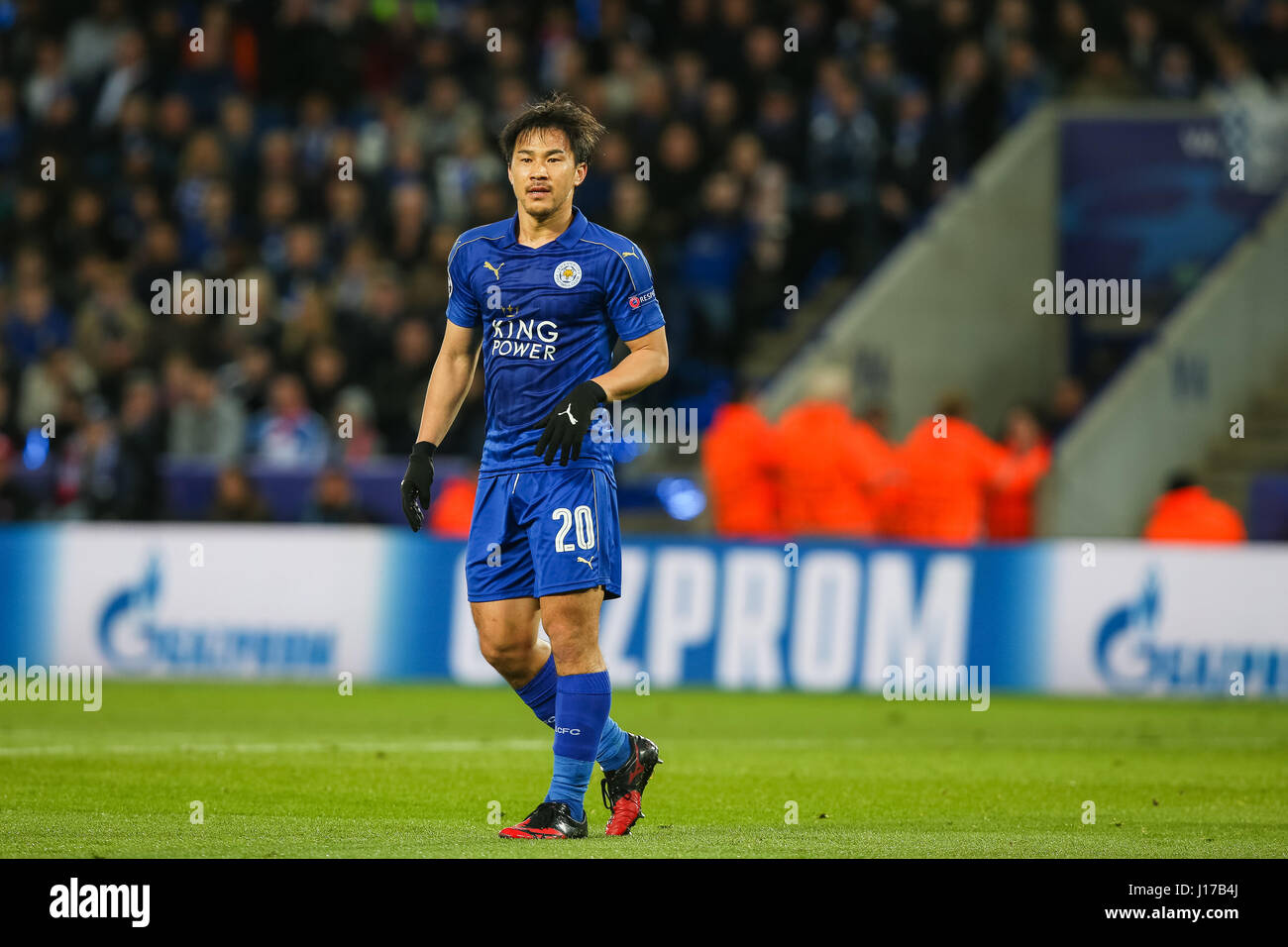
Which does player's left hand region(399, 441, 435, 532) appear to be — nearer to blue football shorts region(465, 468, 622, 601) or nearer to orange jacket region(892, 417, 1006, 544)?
blue football shorts region(465, 468, 622, 601)

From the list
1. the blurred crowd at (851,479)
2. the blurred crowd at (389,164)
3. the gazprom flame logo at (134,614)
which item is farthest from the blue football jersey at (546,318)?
the blurred crowd at (389,164)

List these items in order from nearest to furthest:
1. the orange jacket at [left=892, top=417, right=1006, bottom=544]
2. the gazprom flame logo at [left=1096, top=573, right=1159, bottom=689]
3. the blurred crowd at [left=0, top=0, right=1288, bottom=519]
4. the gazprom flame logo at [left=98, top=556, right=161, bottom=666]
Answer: the gazprom flame logo at [left=1096, top=573, right=1159, bottom=689] → the gazprom flame logo at [left=98, top=556, right=161, bottom=666] → the orange jacket at [left=892, top=417, right=1006, bottom=544] → the blurred crowd at [left=0, top=0, right=1288, bottom=519]

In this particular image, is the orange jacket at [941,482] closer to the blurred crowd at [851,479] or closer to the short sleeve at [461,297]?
the blurred crowd at [851,479]

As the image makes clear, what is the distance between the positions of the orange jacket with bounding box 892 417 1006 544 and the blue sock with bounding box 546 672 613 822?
1035 centimetres

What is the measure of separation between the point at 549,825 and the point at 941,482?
35.3ft

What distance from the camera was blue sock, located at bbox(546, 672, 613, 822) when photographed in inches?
304

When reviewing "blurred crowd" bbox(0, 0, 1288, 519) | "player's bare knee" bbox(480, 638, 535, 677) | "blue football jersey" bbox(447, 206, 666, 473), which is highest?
"blurred crowd" bbox(0, 0, 1288, 519)

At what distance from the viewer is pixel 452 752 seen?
445 inches

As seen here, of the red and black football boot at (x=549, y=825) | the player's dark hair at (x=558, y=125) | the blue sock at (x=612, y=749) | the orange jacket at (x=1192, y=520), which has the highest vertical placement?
the player's dark hair at (x=558, y=125)

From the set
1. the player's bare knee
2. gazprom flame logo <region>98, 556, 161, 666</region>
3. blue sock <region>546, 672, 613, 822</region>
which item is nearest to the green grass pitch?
blue sock <region>546, 672, 613, 822</region>

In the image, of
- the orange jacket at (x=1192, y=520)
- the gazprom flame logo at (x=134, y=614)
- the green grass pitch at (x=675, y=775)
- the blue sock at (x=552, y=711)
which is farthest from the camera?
the orange jacket at (x=1192, y=520)

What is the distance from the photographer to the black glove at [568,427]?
24.6ft
